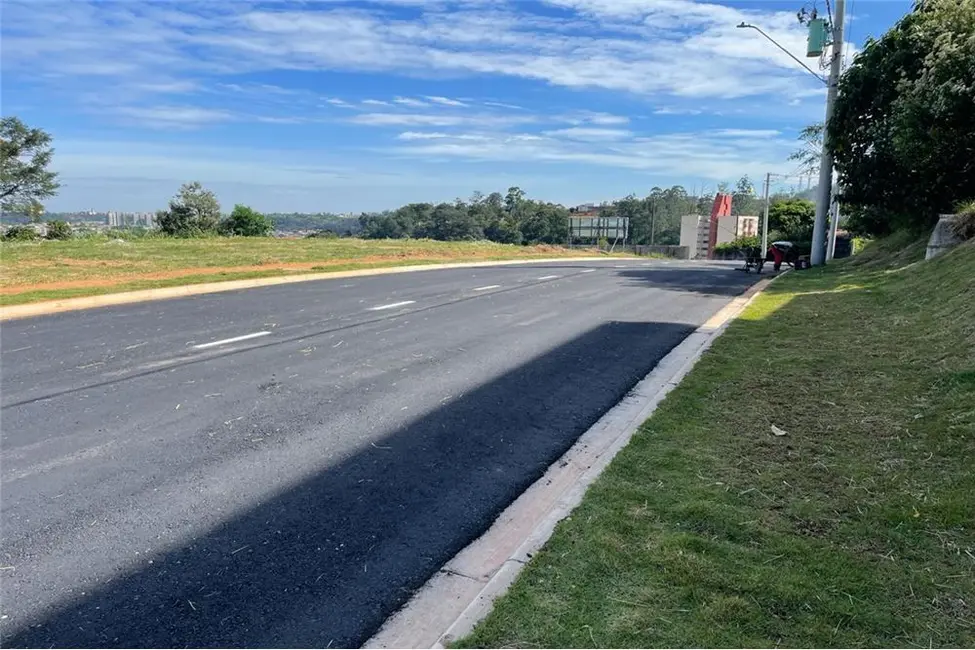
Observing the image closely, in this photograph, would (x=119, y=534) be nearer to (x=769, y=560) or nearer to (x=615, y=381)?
(x=769, y=560)

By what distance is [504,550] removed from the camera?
3.37m

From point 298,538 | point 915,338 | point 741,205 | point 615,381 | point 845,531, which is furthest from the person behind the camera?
point 741,205

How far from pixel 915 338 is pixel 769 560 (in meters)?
5.83

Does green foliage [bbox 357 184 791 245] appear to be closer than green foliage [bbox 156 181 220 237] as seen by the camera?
No

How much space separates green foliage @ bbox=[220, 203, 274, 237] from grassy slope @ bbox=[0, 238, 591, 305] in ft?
40.3

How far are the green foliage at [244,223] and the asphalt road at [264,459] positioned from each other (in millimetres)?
34488

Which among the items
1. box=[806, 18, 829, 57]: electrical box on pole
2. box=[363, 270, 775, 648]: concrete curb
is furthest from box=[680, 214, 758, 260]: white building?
box=[363, 270, 775, 648]: concrete curb

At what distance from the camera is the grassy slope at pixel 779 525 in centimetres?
261

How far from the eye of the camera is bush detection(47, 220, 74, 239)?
31519 millimetres

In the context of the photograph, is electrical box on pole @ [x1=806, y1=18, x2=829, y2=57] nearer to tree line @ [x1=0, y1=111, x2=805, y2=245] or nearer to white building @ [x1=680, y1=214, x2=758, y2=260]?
tree line @ [x1=0, y1=111, x2=805, y2=245]

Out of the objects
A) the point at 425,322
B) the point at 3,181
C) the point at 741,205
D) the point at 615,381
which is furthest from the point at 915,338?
the point at 741,205

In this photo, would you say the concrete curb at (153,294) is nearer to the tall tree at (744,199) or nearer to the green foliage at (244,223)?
the green foliage at (244,223)

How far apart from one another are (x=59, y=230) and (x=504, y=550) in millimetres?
36492

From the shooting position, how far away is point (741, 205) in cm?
14212
